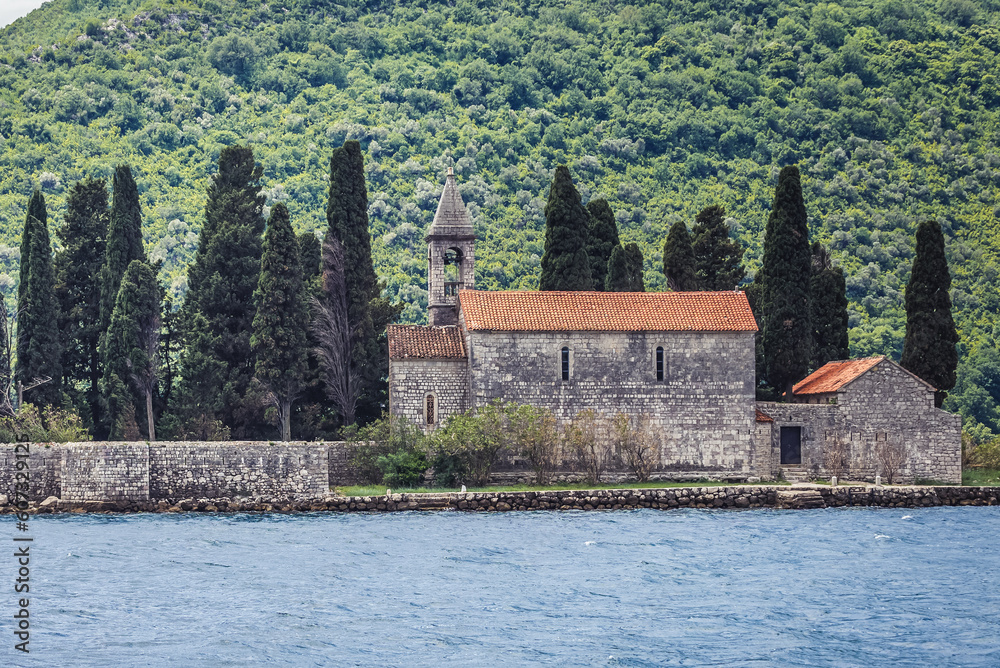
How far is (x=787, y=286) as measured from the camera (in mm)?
50594

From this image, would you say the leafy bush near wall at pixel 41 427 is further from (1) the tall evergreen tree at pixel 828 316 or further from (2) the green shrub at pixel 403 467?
(1) the tall evergreen tree at pixel 828 316

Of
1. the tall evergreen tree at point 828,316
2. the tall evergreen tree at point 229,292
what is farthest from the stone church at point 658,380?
the tall evergreen tree at point 229,292

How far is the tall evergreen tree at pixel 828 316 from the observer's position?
53969mm

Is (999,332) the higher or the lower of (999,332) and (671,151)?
the lower

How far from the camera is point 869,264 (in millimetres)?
79438

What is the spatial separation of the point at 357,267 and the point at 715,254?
15.1 m

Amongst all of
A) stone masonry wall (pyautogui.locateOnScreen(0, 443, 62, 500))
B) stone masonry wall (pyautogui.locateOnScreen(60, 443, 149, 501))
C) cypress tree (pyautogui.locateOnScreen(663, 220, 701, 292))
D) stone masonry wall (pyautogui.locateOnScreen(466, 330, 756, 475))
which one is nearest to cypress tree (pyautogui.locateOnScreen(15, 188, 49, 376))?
stone masonry wall (pyautogui.locateOnScreen(0, 443, 62, 500))

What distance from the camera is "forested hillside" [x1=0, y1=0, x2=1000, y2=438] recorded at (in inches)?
3118

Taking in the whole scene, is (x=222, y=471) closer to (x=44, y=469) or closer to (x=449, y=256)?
(x=44, y=469)

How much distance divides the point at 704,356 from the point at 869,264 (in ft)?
113

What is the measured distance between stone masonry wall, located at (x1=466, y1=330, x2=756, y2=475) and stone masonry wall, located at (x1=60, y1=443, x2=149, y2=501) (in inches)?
397

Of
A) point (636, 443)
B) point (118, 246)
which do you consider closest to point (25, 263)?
point (118, 246)

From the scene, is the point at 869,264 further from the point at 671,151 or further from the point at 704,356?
the point at 704,356

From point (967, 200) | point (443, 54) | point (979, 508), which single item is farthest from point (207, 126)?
point (979, 508)
